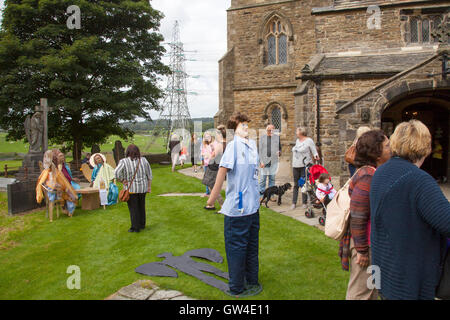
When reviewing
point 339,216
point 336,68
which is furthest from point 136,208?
point 336,68

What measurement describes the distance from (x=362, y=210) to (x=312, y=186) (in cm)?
477

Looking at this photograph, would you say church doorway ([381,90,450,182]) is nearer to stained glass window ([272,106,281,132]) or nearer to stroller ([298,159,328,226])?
stroller ([298,159,328,226])

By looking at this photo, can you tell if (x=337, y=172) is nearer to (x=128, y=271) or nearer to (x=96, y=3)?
(x=128, y=271)

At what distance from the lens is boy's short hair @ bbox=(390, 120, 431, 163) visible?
2424 millimetres

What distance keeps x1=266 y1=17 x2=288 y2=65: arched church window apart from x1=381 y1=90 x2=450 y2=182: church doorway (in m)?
10.4

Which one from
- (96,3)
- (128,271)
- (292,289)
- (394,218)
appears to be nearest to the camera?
(394,218)

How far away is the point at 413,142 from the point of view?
2426 mm

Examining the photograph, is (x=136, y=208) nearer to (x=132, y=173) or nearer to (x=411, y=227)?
(x=132, y=173)

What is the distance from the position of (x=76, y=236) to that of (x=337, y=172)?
35.0 feet

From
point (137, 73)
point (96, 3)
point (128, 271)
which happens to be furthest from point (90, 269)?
point (96, 3)

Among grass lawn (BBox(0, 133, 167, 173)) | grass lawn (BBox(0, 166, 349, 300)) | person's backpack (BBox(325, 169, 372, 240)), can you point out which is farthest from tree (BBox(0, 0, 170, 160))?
person's backpack (BBox(325, 169, 372, 240))
